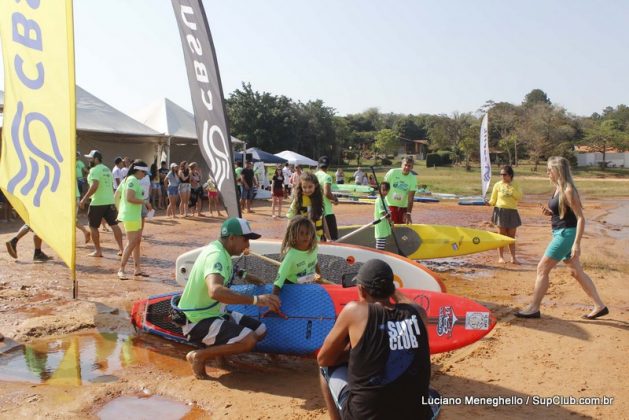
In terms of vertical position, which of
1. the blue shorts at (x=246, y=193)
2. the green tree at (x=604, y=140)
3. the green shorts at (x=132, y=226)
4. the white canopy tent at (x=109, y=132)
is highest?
the green tree at (x=604, y=140)

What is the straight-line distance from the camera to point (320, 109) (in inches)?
2026

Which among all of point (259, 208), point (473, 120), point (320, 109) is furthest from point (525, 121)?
point (259, 208)

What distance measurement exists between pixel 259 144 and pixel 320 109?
8916 mm

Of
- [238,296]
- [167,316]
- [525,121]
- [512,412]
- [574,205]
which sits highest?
A: [525,121]

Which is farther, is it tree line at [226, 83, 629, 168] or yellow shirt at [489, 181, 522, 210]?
tree line at [226, 83, 629, 168]

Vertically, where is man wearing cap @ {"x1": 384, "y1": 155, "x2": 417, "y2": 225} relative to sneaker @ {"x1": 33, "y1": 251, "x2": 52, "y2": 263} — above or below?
above

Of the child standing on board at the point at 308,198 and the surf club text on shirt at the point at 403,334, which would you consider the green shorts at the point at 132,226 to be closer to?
the child standing on board at the point at 308,198

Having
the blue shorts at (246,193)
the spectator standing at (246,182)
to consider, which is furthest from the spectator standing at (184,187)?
the blue shorts at (246,193)

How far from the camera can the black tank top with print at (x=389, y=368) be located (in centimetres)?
254

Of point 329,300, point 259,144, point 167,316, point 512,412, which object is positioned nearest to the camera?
point 512,412

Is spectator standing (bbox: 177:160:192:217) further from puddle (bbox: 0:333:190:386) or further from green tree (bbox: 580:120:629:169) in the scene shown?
green tree (bbox: 580:120:629:169)

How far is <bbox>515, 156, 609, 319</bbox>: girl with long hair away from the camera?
5.53 m

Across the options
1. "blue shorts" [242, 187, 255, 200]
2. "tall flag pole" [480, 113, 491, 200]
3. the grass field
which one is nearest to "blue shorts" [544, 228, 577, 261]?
"tall flag pole" [480, 113, 491, 200]

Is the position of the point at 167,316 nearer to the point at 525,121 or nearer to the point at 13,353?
the point at 13,353
